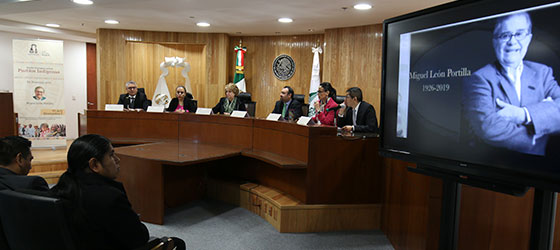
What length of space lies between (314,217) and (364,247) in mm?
529

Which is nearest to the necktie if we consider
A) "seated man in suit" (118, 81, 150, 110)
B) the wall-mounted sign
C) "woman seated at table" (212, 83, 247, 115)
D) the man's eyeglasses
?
"woman seated at table" (212, 83, 247, 115)

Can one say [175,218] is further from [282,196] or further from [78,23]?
[78,23]

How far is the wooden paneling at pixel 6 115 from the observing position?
552 cm

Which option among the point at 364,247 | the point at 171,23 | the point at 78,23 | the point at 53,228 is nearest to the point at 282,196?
the point at 364,247

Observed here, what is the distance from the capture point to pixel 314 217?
3.53 metres

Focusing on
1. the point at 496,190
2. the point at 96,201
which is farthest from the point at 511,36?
the point at 96,201

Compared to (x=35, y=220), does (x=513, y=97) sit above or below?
above

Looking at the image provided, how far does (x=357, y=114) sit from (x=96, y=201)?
9.50 feet

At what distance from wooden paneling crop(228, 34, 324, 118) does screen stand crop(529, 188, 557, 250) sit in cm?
678

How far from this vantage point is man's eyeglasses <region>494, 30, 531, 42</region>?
1.49 meters

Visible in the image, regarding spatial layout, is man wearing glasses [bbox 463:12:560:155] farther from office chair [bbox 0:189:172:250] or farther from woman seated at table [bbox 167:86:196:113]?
woman seated at table [bbox 167:86:196:113]

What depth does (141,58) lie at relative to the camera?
855 centimetres

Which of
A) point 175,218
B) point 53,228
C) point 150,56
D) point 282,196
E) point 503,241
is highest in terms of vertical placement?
point 150,56

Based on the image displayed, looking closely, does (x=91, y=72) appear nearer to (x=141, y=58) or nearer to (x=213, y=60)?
(x=141, y=58)
